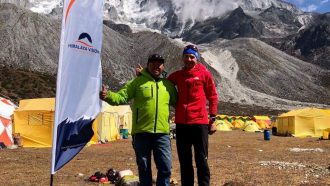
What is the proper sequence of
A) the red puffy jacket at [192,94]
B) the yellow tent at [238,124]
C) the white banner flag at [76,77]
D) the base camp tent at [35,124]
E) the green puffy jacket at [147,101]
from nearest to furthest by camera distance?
the white banner flag at [76,77], the green puffy jacket at [147,101], the red puffy jacket at [192,94], the base camp tent at [35,124], the yellow tent at [238,124]

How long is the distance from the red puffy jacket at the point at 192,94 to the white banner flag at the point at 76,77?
1.28m

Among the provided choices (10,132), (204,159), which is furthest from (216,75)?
(204,159)

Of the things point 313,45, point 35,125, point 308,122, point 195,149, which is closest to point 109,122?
point 35,125

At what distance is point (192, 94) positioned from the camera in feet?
23.2

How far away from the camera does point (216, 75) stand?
116 m

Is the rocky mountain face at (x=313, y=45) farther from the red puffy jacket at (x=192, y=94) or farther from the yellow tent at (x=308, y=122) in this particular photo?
the red puffy jacket at (x=192, y=94)

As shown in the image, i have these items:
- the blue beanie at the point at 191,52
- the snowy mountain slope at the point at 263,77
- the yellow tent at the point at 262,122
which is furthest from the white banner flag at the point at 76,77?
the snowy mountain slope at the point at 263,77

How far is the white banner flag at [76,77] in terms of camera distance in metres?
6.11

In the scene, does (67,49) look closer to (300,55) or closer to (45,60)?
(45,60)

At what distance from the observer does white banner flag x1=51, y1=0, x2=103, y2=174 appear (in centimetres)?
611

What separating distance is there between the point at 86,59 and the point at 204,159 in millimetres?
2355

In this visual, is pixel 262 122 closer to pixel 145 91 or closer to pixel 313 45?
pixel 145 91

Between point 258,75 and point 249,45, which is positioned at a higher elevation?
point 249,45

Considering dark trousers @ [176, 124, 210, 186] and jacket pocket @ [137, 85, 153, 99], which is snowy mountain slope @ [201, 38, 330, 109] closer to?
dark trousers @ [176, 124, 210, 186]
